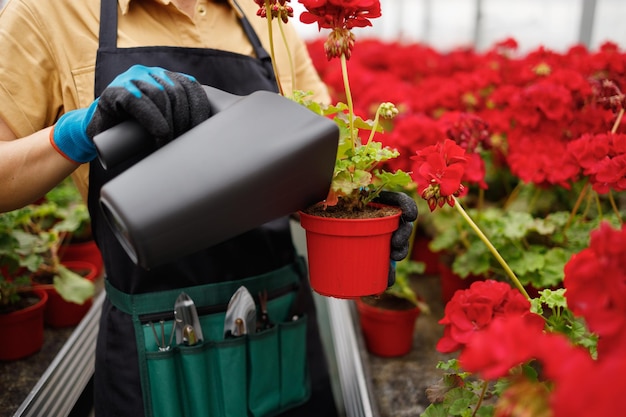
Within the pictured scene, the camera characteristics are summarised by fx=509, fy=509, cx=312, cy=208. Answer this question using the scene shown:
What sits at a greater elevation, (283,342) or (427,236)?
(283,342)

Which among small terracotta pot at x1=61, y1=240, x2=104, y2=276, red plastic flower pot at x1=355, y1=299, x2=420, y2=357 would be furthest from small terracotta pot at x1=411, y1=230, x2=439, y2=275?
small terracotta pot at x1=61, y1=240, x2=104, y2=276

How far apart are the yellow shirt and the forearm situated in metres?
0.07

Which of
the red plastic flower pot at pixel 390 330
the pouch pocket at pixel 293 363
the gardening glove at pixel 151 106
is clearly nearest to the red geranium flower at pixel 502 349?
the gardening glove at pixel 151 106

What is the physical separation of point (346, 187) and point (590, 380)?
0.48 metres

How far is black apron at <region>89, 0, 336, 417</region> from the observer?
0.96 m

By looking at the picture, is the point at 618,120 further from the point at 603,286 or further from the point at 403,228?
the point at 603,286

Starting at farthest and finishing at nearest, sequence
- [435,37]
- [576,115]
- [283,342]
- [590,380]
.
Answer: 1. [435,37]
2. [576,115]
3. [283,342]
4. [590,380]

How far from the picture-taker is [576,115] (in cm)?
137

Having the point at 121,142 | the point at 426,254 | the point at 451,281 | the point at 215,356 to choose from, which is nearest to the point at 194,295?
the point at 215,356

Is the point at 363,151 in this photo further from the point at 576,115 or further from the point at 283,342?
the point at 576,115

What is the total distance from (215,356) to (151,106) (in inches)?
23.3

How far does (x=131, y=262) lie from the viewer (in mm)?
1000

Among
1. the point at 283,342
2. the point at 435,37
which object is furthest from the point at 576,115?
the point at 435,37

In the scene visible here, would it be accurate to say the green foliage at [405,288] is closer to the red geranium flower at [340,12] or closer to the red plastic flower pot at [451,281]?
the red plastic flower pot at [451,281]
